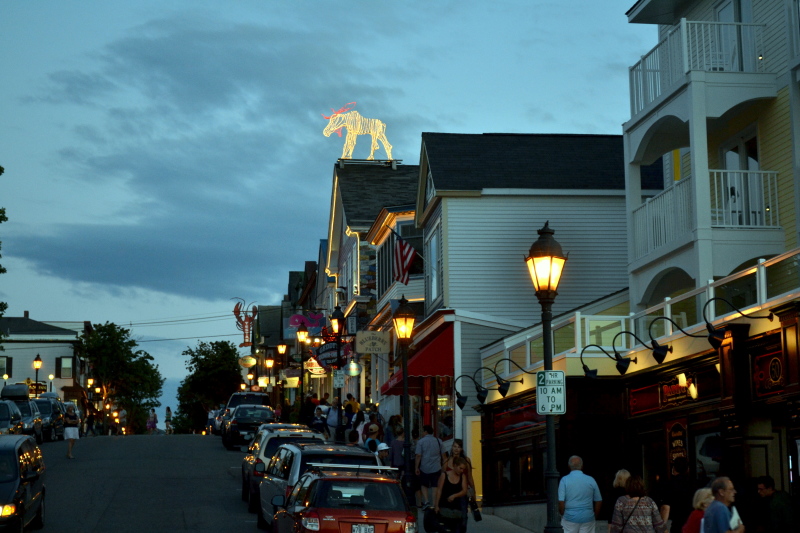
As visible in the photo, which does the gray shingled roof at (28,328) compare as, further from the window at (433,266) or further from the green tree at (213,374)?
the window at (433,266)

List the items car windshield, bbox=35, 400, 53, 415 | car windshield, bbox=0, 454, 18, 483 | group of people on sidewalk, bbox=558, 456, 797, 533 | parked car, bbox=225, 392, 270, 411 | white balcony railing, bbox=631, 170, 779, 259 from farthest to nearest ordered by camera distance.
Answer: parked car, bbox=225, 392, 270, 411
car windshield, bbox=35, 400, 53, 415
white balcony railing, bbox=631, 170, 779, 259
car windshield, bbox=0, 454, 18, 483
group of people on sidewalk, bbox=558, 456, 797, 533

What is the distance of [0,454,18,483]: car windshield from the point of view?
17.5 meters

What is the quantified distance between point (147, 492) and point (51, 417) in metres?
20.4

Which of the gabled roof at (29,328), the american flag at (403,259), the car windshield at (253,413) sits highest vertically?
the gabled roof at (29,328)

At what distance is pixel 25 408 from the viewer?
4012cm

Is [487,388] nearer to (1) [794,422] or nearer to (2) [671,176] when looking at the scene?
(2) [671,176]

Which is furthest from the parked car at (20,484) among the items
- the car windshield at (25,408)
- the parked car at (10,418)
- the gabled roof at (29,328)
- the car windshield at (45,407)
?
the gabled roof at (29,328)

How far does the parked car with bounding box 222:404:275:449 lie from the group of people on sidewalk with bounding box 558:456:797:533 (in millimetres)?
24946

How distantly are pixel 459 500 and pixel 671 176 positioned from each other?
11620 mm

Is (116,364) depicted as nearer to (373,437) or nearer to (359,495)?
(373,437)

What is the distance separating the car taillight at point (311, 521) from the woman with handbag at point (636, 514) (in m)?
3.59

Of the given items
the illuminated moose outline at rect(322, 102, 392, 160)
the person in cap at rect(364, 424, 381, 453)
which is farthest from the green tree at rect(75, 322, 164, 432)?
the person in cap at rect(364, 424, 381, 453)

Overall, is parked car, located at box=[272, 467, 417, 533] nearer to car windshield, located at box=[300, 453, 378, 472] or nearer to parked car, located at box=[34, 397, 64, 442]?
car windshield, located at box=[300, 453, 378, 472]

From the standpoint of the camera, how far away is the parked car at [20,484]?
17031mm
